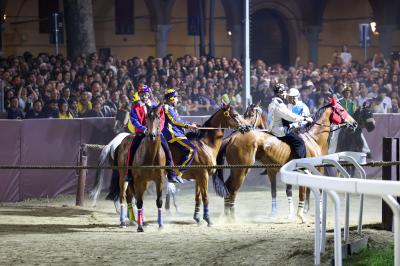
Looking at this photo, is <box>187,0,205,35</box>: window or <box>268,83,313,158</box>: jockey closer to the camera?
<box>268,83,313,158</box>: jockey

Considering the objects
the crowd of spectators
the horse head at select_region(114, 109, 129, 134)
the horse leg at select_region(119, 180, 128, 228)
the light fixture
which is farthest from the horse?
the light fixture

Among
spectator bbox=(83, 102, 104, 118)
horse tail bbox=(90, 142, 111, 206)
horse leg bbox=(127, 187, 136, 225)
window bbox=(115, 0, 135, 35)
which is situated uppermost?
window bbox=(115, 0, 135, 35)

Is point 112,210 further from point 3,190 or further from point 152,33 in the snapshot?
point 152,33

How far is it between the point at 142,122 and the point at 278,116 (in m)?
2.66

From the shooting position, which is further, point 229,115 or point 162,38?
point 162,38

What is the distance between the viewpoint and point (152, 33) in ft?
116

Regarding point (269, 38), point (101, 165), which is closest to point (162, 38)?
point (269, 38)

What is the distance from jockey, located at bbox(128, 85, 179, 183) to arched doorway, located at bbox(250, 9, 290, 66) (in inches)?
925

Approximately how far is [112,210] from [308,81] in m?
10.2

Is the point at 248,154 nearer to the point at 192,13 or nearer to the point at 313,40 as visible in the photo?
the point at 192,13

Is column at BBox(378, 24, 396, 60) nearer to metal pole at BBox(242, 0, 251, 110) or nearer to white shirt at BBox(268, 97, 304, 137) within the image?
metal pole at BBox(242, 0, 251, 110)

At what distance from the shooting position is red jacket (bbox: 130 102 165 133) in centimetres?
1425

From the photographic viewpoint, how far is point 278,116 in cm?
1609

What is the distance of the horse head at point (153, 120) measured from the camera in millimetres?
13703
